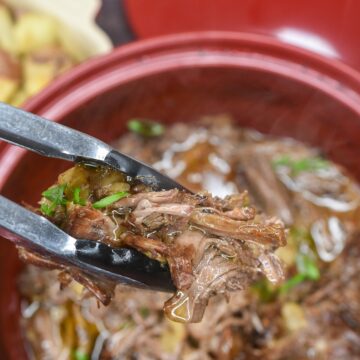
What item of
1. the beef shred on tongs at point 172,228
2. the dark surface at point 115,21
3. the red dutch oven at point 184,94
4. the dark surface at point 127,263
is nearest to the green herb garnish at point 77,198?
the beef shred on tongs at point 172,228

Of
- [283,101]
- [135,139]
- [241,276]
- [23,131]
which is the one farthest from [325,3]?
[23,131]

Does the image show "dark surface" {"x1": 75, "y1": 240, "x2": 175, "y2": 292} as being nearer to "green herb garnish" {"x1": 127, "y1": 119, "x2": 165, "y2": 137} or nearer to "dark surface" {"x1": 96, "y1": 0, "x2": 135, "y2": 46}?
"green herb garnish" {"x1": 127, "y1": 119, "x2": 165, "y2": 137}

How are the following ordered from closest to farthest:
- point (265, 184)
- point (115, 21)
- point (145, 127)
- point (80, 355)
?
point (80, 355) < point (265, 184) < point (145, 127) < point (115, 21)

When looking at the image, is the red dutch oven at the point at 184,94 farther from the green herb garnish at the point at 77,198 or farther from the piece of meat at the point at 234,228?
the piece of meat at the point at 234,228

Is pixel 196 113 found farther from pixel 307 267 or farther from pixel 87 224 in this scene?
pixel 87 224

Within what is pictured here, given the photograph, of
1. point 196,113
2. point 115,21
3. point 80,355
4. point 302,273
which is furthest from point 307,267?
point 115,21

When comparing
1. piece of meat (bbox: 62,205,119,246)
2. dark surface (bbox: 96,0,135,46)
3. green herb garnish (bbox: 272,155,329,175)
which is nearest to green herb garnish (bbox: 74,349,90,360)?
piece of meat (bbox: 62,205,119,246)
